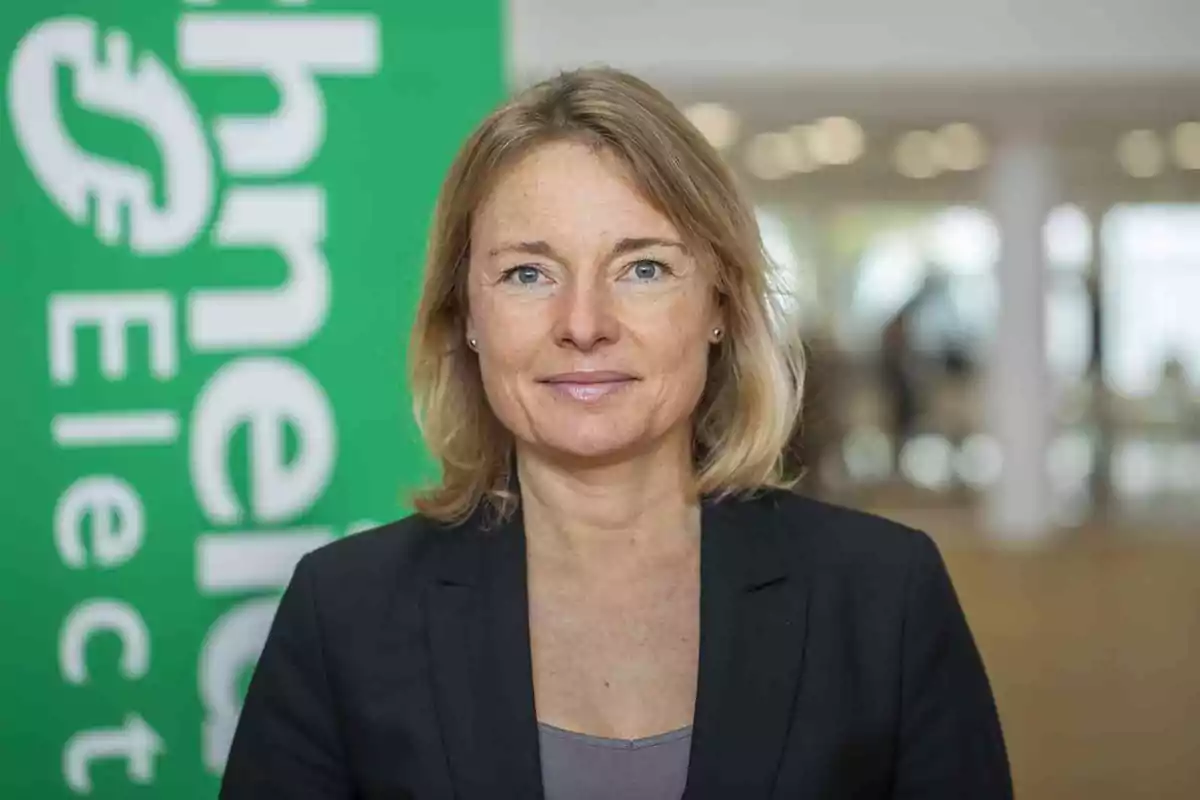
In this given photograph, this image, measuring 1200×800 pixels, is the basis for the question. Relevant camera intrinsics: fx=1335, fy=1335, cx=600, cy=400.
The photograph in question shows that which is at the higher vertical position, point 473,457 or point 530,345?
point 530,345

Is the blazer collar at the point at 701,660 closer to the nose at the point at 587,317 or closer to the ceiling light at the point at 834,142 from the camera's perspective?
the nose at the point at 587,317

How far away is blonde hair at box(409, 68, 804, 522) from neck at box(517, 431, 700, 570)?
0.20 feet

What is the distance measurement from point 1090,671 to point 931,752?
4153 millimetres

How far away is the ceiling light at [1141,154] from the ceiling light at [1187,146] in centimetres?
10

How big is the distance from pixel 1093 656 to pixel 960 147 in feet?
12.6

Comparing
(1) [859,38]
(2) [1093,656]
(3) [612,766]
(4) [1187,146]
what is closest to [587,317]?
(3) [612,766]

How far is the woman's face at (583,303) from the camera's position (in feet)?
5.41

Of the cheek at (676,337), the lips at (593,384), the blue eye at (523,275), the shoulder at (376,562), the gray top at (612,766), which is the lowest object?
the gray top at (612,766)

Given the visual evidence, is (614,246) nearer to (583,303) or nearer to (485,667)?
(583,303)

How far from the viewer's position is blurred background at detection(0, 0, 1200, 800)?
2.37 m

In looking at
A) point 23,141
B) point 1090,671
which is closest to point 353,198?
point 23,141

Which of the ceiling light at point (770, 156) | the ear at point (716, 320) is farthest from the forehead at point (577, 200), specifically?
the ceiling light at point (770, 156)

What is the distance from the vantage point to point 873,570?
1.76 metres

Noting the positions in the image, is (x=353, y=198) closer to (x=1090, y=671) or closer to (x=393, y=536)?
(x=393, y=536)
